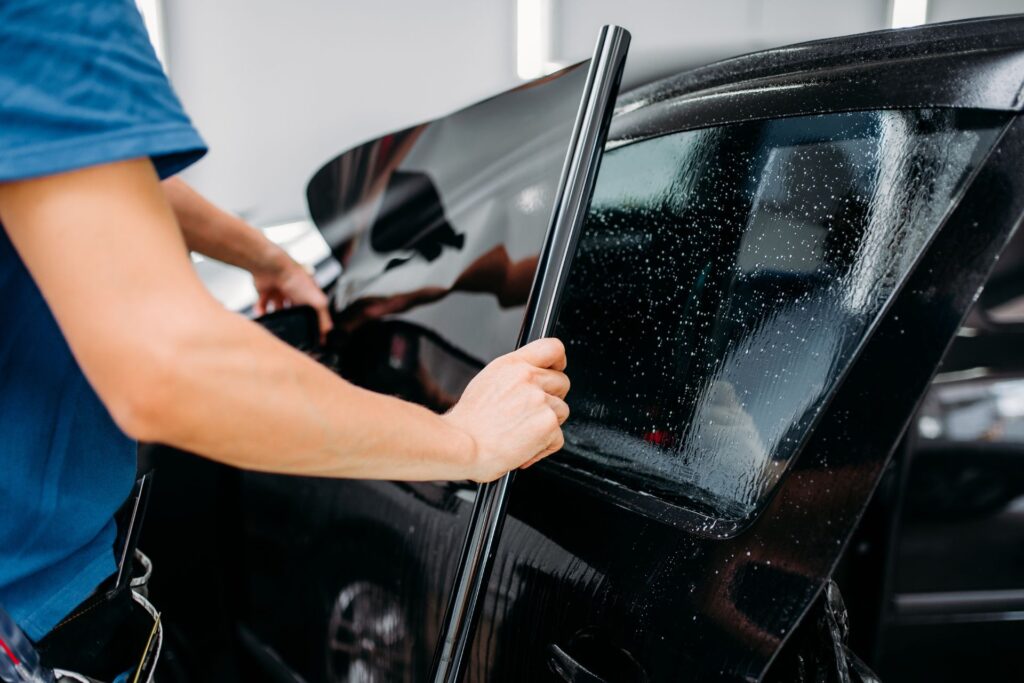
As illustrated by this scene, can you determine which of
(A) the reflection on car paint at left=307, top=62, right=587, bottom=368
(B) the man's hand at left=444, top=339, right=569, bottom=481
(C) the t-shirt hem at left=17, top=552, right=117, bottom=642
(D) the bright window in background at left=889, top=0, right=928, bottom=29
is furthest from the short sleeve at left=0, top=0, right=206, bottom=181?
(D) the bright window in background at left=889, top=0, right=928, bottom=29

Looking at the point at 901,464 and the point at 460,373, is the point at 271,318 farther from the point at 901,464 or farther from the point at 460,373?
the point at 901,464

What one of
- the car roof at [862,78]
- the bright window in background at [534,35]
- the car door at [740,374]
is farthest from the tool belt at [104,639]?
the bright window in background at [534,35]

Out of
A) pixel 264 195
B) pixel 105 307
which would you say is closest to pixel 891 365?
pixel 105 307

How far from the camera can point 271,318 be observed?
1.28m

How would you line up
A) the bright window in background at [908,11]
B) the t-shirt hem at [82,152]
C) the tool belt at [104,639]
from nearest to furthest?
the t-shirt hem at [82,152] < the tool belt at [104,639] < the bright window in background at [908,11]

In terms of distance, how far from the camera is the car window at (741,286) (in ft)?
2.18

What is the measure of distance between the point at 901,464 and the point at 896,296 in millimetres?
517

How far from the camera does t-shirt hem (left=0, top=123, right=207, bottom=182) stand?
16.7 inches

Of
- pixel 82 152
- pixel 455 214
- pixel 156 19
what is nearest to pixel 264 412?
pixel 82 152

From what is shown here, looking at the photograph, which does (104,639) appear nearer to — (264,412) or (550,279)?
(264,412)

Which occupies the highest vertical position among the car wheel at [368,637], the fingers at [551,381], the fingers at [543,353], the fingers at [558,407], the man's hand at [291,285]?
the fingers at [543,353]

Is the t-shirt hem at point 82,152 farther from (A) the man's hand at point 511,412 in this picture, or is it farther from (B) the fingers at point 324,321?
(B) the fingers at point 324,321

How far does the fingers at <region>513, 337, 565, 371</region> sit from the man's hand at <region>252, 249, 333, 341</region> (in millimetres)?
716

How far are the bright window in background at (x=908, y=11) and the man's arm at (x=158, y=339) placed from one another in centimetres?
566
